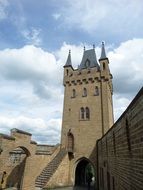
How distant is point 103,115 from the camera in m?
22.0

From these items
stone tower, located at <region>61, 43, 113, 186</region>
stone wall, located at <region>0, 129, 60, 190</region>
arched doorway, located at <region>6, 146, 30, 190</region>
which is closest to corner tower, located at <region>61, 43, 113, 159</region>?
stone tower, located at <region>61, 43, 113, 186</region>

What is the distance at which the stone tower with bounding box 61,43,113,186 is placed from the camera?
21.5 m

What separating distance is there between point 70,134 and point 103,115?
4.63 metres

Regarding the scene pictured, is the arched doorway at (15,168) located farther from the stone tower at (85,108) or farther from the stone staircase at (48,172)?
the stone tower at (85,108)

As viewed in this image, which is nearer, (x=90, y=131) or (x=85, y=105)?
(x=90, y=131)

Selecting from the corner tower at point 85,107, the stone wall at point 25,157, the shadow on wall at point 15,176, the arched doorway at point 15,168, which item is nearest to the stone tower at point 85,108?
the corner tower at point 85,107

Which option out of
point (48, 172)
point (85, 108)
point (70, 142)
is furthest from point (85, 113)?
point (48, 172)

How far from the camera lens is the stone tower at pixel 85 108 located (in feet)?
70.7

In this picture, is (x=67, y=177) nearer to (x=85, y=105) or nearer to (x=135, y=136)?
(x=85, y=105)

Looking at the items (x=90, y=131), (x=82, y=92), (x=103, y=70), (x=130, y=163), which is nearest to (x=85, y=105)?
(x=82, y=92)

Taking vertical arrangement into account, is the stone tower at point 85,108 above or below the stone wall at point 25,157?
above

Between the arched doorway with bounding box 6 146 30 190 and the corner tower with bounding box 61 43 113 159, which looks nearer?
the corner tower with bounding box 61 43 113 159

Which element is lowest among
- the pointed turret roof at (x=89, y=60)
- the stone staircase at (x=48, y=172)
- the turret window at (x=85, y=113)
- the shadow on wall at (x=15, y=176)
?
the shadow on wall at (x=15, y=176)

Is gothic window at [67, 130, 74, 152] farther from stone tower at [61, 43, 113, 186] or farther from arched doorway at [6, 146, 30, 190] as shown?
arched doorway at [6, 146, 30, 190]
